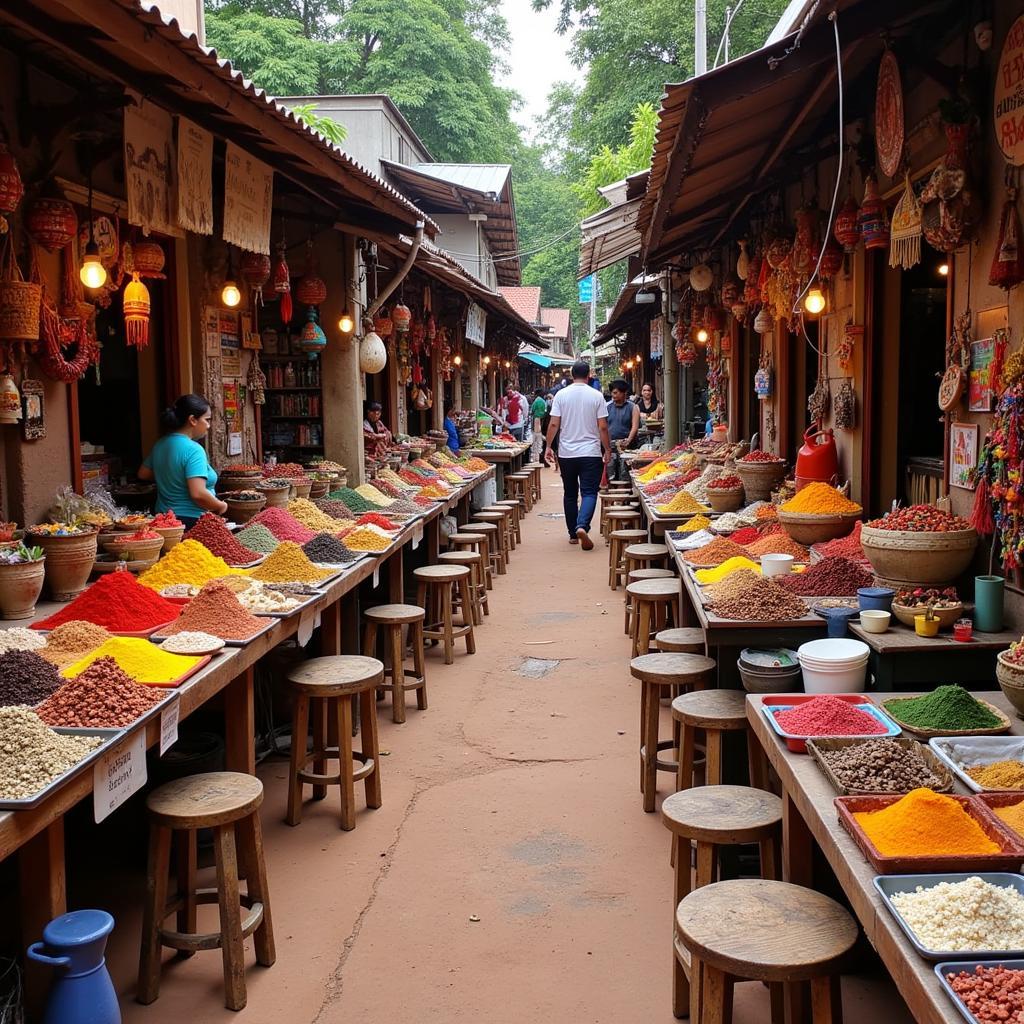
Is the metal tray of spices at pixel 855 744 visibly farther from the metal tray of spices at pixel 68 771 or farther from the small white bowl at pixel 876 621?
the metal tray of spices at pixel 68 771

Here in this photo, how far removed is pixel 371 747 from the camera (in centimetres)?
516

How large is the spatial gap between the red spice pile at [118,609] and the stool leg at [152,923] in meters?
1.00

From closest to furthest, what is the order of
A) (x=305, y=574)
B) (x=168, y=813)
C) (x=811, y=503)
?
(x=168, y=813), (x=305, y=574), (x=811, y=503)

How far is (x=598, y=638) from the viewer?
335 inches

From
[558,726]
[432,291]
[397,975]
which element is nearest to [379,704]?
[558,726]

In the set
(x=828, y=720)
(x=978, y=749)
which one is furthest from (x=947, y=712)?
(x=828, y=720)

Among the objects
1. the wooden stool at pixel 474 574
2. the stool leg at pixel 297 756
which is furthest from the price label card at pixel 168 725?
the wooden stool at pixel 474 574

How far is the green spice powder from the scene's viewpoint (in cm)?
309

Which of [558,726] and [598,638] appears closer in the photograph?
[558,726]

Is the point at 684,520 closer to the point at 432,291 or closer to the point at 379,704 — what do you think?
the point at 379,704

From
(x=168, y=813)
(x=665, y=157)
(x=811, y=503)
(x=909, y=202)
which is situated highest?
(x=665, y=157)

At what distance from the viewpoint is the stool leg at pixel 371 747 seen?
16.6 feet

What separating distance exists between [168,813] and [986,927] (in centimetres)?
242

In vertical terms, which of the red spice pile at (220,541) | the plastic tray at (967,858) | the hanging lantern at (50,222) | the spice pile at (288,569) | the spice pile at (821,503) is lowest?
the plastic tray at (967,858)
